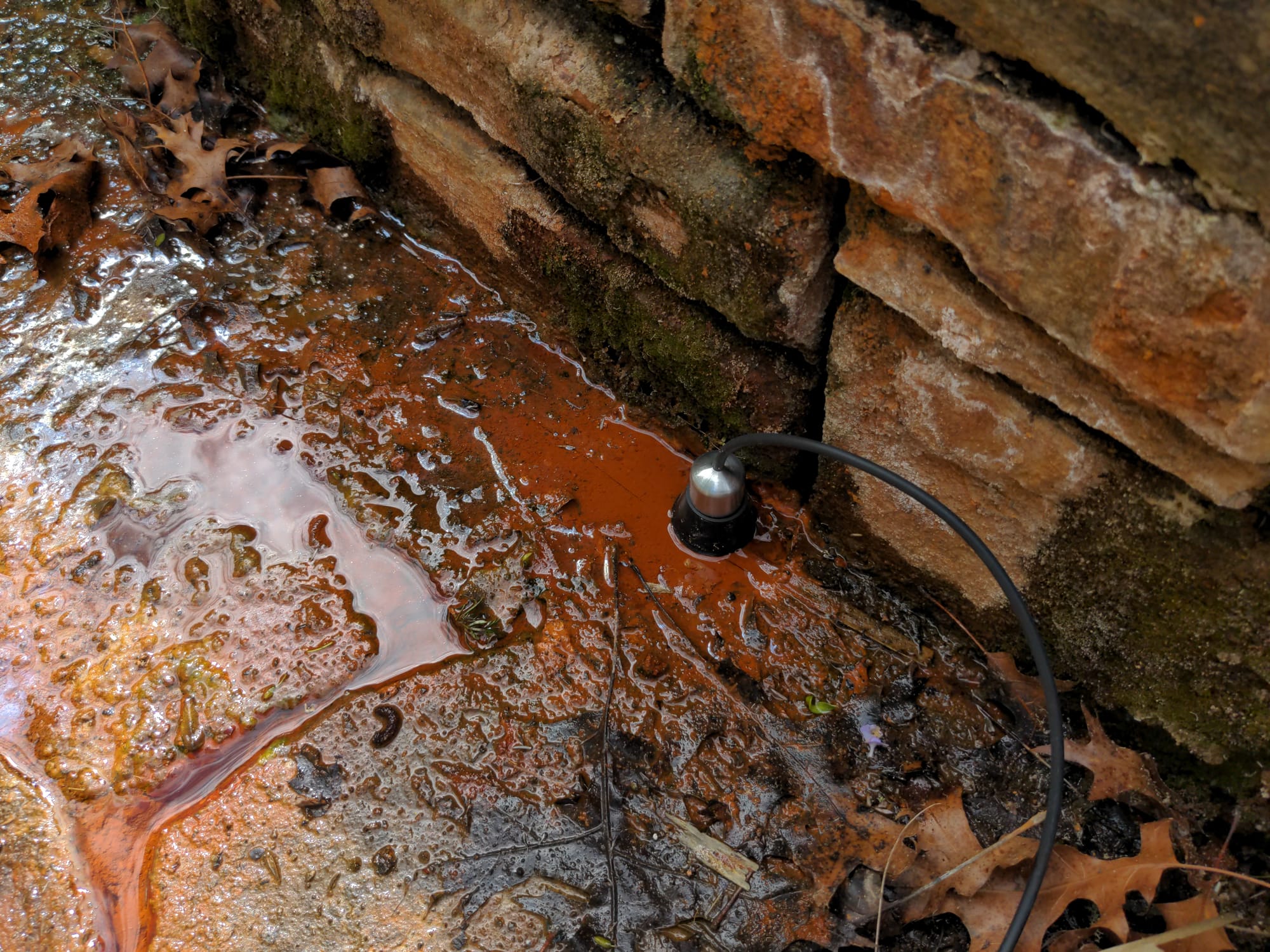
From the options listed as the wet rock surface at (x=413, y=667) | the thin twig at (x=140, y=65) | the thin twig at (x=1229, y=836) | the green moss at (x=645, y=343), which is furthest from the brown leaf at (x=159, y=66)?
the thin twig at (x=1229, y=836)

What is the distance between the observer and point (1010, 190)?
1458 millimetres

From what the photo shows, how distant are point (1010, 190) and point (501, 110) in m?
1.40

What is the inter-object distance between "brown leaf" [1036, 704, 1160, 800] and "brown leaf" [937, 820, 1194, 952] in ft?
0.45

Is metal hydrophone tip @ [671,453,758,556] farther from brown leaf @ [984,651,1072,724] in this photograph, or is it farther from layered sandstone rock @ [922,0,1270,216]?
layered sandstone rock @ [922,0,1270,216]

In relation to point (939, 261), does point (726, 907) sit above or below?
below

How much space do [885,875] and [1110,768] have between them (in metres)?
0.55

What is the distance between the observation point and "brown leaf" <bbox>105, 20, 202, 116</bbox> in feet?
10.5

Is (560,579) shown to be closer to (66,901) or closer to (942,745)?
(942,745)

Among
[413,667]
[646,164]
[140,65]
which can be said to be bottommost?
[413,667]

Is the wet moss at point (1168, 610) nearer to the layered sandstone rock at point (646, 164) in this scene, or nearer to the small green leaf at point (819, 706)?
the small green leaf at point (819, 706)

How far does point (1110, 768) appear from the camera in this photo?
1972mm

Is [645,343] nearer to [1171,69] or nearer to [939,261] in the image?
[939,261]

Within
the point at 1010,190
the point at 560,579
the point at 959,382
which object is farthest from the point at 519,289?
the point at 1010,190

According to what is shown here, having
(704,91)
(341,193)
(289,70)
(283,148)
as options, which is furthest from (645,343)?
(289,70)
